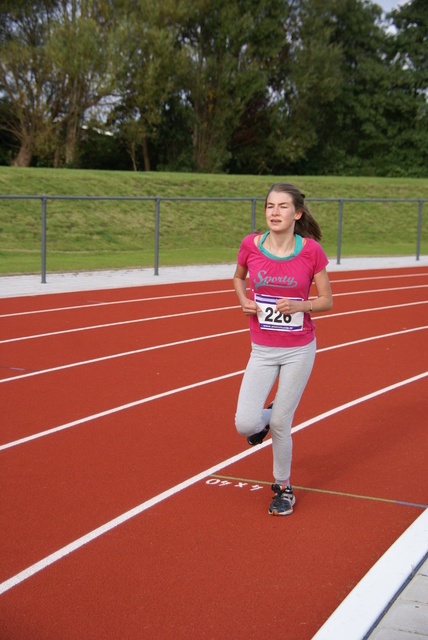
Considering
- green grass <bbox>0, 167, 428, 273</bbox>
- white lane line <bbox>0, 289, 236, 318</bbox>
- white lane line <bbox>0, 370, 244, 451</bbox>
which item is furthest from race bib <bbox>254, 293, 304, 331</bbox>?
green grass <bbox>0, 167, 428, 273</bbox>

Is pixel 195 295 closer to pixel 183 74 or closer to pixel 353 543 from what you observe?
pixel 353 543

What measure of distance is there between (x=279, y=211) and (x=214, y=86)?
145ft

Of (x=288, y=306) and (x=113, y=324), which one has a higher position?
(x=288, y=306)

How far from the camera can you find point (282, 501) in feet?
15.6

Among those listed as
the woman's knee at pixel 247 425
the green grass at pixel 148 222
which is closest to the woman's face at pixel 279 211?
the woman's knee at pixel 247 425

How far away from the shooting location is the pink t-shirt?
4.68 metres

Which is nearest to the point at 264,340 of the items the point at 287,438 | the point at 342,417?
the point at 287,438

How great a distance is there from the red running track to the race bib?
3.28 ft

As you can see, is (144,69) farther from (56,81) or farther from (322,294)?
(322,294)

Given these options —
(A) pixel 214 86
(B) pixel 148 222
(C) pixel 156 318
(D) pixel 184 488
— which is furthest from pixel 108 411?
(A) pixel 214 86

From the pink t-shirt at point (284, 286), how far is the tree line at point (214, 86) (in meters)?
32.8

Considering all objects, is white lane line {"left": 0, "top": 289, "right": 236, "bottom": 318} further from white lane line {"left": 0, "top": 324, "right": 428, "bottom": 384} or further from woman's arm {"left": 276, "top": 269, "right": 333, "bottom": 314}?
woman's arm {"left": 276, "top": 269, "right": 333, "bottom": 314}

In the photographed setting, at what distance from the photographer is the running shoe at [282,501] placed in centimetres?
473

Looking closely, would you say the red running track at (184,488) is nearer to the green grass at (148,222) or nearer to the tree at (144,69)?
the green grass at (148,222)
